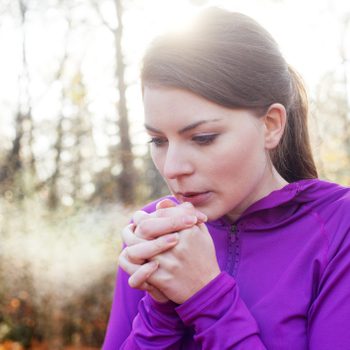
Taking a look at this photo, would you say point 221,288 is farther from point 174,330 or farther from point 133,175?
point 133,175

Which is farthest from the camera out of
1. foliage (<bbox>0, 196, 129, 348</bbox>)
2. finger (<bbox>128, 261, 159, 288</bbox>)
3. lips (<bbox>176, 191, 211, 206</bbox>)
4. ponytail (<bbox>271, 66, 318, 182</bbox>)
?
foliage (<bbox>0, 196, 129, 348</bbox>)

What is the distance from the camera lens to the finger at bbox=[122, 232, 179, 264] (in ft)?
5.05

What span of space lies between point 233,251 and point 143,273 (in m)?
0.34

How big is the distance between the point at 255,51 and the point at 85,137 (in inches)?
409

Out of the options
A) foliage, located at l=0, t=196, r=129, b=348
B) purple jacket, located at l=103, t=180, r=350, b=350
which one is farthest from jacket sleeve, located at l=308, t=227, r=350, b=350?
foliage, located at l=0, t=196, r=129, b=348

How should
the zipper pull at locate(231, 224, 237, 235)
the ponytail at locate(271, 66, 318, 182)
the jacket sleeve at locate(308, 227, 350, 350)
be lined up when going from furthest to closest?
the ponytail at locate(271, 66, 318, 182), the zipper pull at locate(231, 224, 237, 235), the jacket sleeve at locate(308, 227, 350, 350)

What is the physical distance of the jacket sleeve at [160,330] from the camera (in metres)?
1.58

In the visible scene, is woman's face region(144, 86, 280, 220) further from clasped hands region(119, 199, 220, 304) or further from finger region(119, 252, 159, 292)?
finger region(119, 252, 159, 292)

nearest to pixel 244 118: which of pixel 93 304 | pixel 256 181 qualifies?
pixel 256 181

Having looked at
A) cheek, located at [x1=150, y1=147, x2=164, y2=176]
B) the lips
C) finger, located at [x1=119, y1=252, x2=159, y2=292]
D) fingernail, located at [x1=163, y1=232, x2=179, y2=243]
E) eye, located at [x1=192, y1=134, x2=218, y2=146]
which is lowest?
finger, located at [x1=119, y1=252, x2=159, y2=292]

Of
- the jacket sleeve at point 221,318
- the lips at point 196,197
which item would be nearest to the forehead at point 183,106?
the lips at point 196,197

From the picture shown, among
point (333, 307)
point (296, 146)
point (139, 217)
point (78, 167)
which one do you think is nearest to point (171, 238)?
point (139, 217)

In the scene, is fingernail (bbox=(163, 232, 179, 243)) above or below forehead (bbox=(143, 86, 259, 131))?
below

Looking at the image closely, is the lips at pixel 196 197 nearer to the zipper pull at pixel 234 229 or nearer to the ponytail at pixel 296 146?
the zipper pull at pixel 234 229
